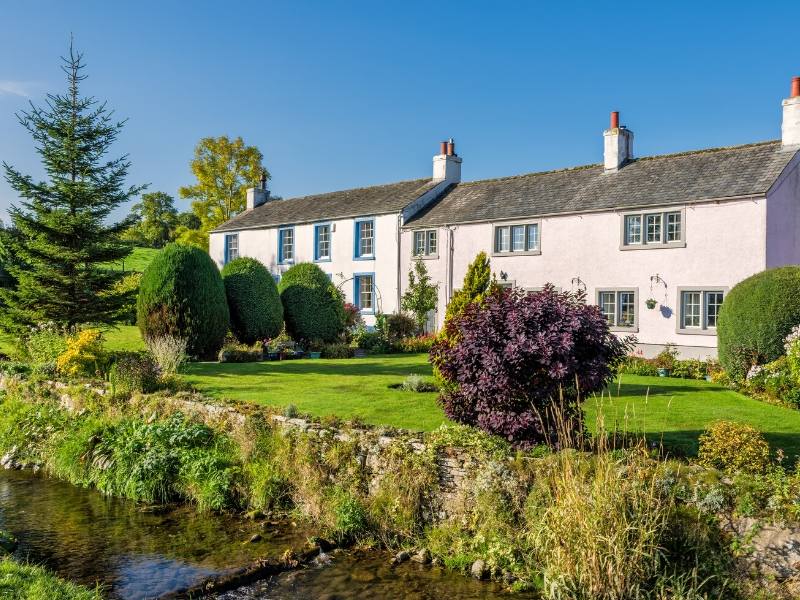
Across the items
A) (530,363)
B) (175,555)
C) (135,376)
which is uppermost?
(530,363)

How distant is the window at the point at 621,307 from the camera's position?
2405 centimetres

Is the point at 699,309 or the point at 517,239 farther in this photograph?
the point at 517,239

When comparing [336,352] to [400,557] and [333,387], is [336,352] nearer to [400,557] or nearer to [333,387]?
[333,387]

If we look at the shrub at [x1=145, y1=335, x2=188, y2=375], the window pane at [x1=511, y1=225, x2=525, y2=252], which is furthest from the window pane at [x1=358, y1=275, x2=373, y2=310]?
the shrub at [x1=145, y1=335, x2=188, y2=375]

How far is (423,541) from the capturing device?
8.79 meters

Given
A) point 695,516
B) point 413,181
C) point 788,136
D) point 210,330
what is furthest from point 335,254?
point 695,516

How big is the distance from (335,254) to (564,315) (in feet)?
84.5

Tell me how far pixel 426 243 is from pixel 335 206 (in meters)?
7.57

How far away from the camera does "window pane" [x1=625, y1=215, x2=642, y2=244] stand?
2400 centimetres

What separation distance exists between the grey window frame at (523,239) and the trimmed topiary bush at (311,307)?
6.93m

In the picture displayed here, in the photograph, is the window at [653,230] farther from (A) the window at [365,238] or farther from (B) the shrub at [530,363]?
(B) the shrub at [530,363]

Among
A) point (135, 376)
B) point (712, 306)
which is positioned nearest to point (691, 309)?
point (712, 306)

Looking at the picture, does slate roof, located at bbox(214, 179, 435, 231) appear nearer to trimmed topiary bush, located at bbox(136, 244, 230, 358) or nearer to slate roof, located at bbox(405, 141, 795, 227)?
slate roof, located at bbox(405, 141, 795, 227)

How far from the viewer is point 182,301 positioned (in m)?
20.7
